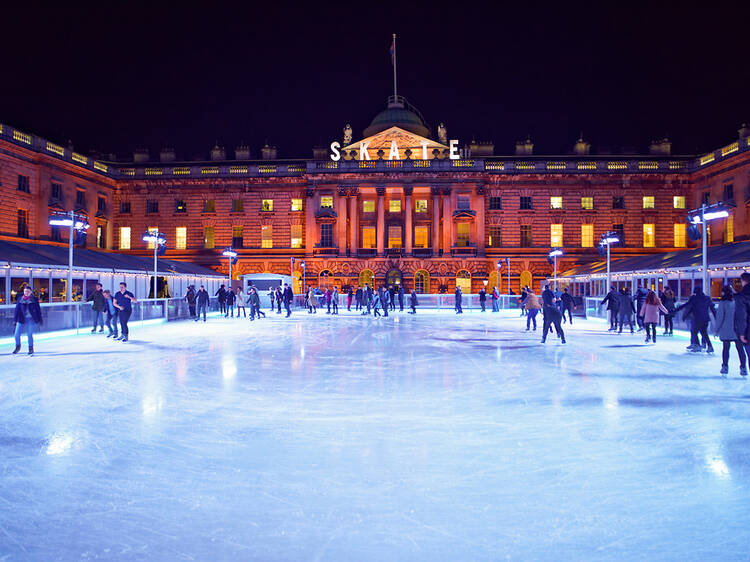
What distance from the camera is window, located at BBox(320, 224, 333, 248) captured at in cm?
5241

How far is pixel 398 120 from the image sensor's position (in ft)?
193

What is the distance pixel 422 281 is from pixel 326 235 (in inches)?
416

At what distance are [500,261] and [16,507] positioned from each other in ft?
160

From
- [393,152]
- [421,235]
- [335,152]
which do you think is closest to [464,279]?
[421,235]

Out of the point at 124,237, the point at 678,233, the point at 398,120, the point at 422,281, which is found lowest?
the point at 422,281

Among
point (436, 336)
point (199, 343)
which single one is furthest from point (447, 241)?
point (199, 343)

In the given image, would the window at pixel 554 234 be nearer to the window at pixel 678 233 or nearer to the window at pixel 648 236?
the window at pixel 648 236

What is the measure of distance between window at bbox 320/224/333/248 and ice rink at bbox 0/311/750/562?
139 ft

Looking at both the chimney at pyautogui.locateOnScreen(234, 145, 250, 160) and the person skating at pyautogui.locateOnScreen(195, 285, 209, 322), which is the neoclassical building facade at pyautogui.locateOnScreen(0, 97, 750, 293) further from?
the person skating at pyautogui.locateOnScreen(195, 285, 209, 322)

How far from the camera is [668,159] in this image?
52.2 m

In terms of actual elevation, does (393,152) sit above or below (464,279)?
above

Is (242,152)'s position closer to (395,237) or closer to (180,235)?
(180,235)

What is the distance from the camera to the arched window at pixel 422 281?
166 feet

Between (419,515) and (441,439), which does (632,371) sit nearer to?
(441,439)
